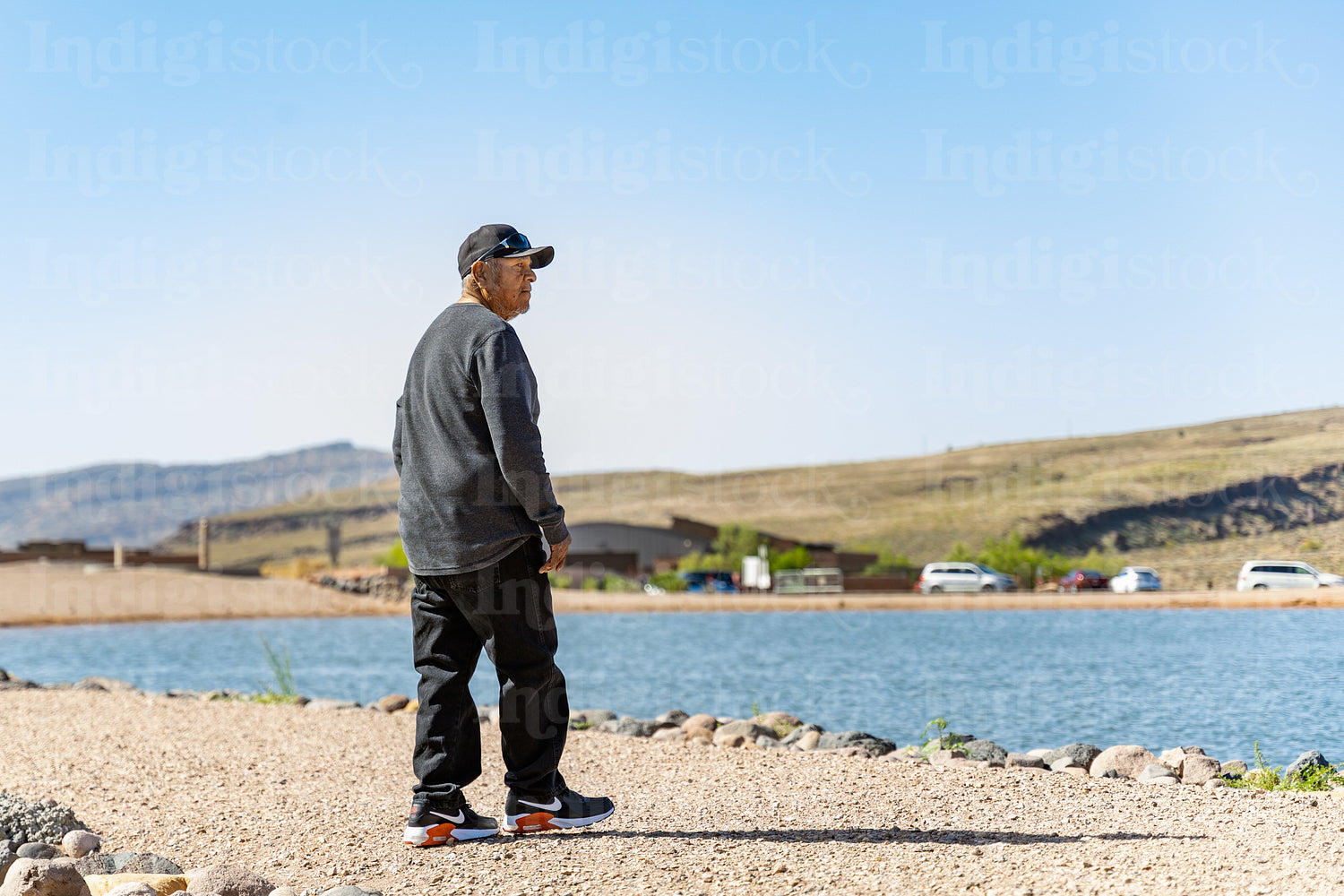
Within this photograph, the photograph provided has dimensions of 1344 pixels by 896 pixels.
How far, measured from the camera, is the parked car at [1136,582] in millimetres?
31922

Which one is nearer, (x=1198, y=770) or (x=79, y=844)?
(x=79, y=844)

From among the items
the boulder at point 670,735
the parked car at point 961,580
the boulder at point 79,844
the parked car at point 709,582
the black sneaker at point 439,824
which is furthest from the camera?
the parked car at point 709,582

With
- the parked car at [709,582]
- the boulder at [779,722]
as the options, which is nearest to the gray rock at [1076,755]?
the boulder at [779,722]

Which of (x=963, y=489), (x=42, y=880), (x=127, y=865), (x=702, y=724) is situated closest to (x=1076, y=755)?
(x=702, y=724)

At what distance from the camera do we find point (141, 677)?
1449 centimetres

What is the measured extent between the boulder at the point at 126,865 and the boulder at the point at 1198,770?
433 centimetres

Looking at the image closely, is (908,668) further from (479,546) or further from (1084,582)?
(1084,582)

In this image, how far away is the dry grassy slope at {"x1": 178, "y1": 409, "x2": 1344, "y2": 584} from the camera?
62.9 meters

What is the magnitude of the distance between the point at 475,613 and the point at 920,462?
322 ft

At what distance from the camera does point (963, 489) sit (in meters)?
79.5

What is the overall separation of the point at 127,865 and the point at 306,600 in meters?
28.9

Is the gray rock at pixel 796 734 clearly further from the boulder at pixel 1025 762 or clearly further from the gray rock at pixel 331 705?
the gray rock at pixel 331 705

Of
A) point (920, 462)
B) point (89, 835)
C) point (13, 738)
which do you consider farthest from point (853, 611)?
point (920, 462)

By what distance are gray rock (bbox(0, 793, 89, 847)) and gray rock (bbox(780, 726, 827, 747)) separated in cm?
363
